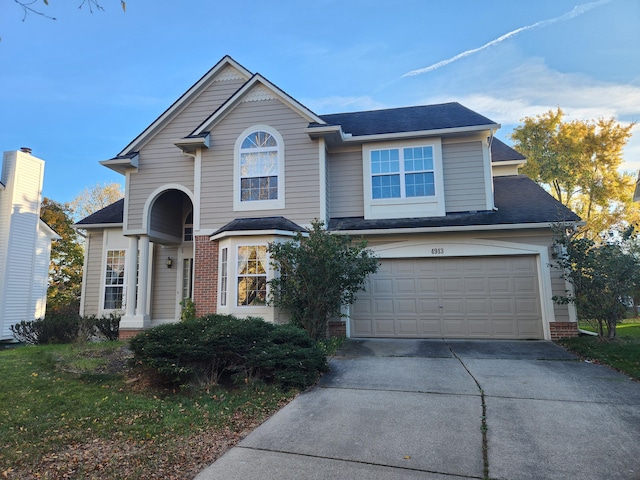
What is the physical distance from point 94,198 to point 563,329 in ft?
102

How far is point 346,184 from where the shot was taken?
11.7m

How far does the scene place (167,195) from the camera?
13.2 m

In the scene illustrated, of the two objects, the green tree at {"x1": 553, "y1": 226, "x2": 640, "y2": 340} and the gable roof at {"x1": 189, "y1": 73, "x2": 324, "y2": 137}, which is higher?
the gable roof at {"x1": 189, "y1": 73, "x2": 324, "y2": 137}

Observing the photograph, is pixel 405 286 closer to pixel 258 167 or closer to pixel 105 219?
pixel 258 167

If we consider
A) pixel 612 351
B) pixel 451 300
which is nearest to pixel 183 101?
pixel 451 300

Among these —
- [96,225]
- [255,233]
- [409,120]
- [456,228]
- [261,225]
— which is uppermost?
[409,120]

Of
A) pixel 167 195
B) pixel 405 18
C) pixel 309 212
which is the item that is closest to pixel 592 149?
pixel 405 18

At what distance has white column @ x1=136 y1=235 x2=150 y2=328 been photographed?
12383 millimetres

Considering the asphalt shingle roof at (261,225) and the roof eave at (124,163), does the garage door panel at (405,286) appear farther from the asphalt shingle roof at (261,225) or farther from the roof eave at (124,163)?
the roof eave at (124,163)

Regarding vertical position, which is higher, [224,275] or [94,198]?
[94,198]

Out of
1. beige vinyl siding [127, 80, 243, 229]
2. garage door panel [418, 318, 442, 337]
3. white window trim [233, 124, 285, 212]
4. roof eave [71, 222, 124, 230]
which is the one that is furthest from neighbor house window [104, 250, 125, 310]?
garage door panel [418, 318, 442, 337]

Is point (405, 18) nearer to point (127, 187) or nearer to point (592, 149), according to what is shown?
point (127, 187)

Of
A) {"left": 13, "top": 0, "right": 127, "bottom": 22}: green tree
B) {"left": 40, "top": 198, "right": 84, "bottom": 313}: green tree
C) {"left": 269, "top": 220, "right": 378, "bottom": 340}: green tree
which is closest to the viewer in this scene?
{"left": 13, "top": 0, "right": 127, "bottom": 22}: green tree

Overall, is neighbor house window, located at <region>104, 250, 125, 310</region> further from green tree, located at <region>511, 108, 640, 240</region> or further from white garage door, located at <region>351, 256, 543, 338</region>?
green tree, located at <region>511, 108, 640, 240</region>
